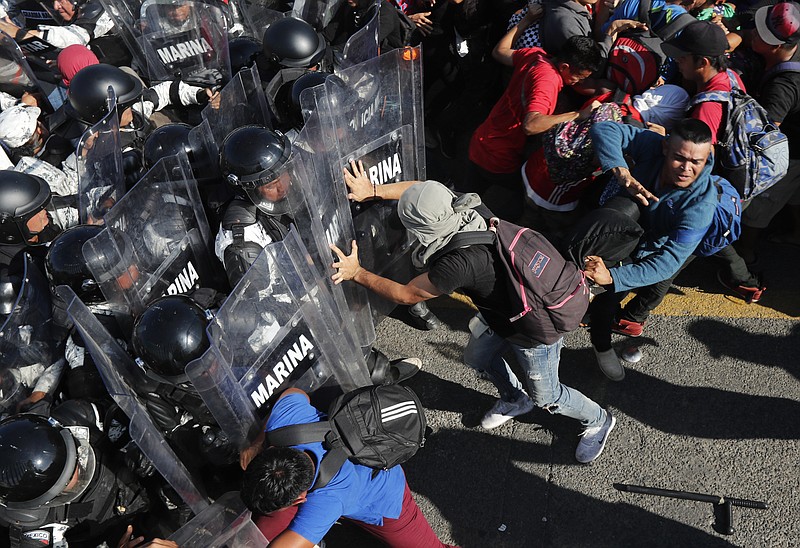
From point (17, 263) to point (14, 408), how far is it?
122cm

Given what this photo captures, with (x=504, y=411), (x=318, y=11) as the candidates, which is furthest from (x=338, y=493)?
(x=318, y=11)

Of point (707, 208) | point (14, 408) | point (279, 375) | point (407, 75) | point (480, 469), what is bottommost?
point (480, 469)

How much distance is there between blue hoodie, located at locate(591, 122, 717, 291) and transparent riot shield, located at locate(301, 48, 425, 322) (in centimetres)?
108

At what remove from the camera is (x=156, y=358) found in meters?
2.85

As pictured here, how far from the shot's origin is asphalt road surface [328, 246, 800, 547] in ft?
11.2

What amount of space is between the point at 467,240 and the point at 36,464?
1.98 meters

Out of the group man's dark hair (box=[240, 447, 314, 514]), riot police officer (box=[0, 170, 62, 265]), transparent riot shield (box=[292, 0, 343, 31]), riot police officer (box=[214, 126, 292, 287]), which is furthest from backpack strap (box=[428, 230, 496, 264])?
transparent riot shield (box=[292, 0, 343, 31])

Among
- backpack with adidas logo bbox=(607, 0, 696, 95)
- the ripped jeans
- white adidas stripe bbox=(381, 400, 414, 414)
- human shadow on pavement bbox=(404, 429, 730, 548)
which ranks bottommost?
human shadow on pavement bbox=(404, 429, 730, 548)

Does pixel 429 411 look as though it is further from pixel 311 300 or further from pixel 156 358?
pixel 156 358

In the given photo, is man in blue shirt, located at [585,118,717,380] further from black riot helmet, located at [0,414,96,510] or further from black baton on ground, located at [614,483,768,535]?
black riot helmet, located at [0,414,96,510]

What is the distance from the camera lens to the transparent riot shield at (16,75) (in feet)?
17.1

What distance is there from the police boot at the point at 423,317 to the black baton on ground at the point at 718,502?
1606 millimetres

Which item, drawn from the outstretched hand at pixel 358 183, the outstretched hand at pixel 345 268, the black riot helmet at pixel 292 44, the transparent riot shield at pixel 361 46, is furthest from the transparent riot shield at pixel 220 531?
the black riot helmet at pixel 292 44

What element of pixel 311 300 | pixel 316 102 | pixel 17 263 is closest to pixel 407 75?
pixel 316 102
